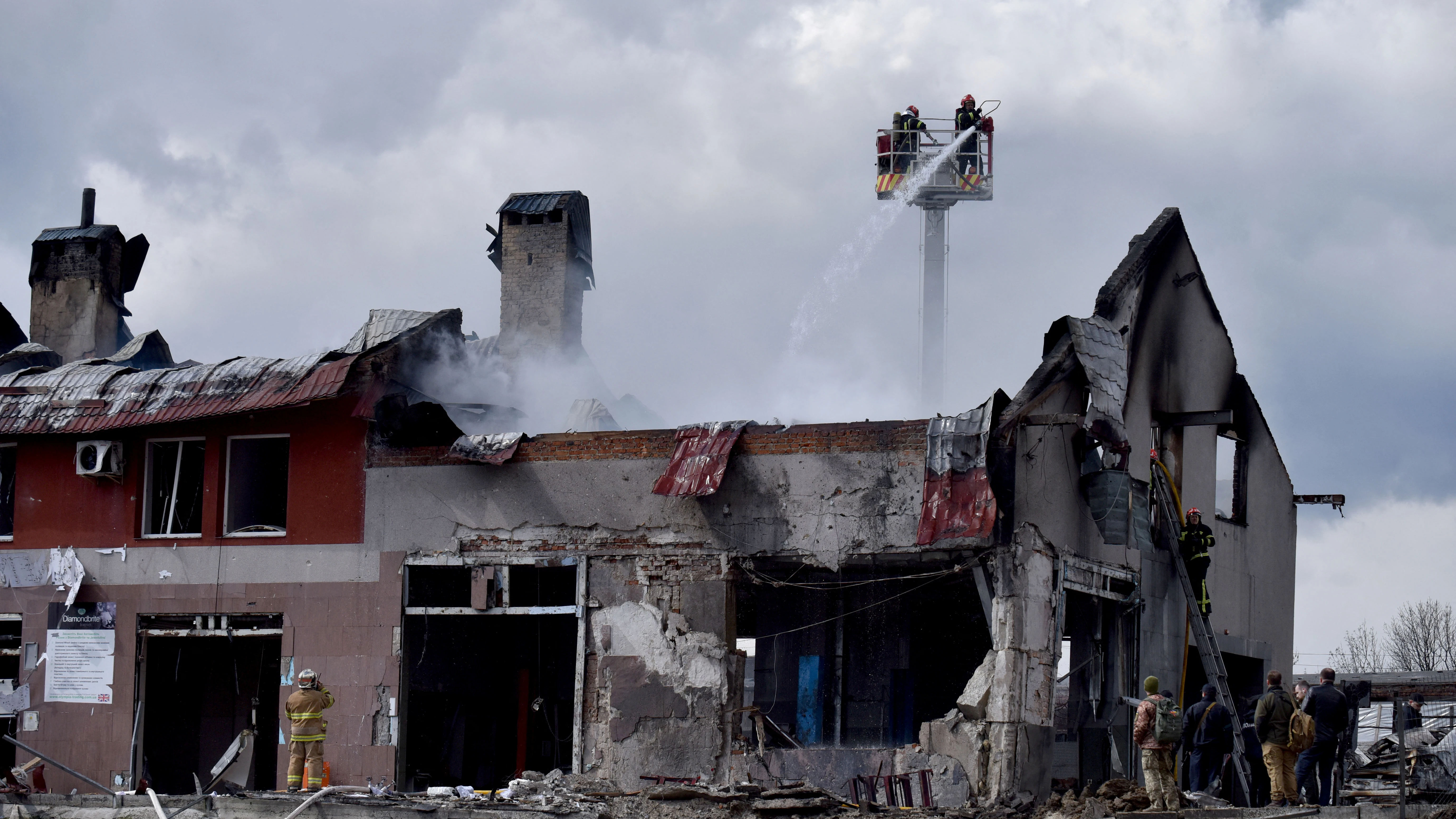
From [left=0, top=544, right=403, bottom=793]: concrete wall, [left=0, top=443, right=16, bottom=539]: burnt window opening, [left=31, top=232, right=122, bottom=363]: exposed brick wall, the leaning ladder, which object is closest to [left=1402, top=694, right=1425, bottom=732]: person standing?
the leaning ladder

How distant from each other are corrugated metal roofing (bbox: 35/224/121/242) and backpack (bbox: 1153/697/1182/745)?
25684 mm

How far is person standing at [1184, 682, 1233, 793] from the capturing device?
16.3m

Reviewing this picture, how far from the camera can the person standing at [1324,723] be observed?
1493cm

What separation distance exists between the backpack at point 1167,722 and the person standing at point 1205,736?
4.78ft

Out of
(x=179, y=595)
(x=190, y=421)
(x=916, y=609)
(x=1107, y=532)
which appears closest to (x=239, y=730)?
(x=179, y=595)

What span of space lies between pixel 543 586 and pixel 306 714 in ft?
15.4

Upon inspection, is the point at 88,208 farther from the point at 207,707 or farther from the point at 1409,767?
the point at 1409,767

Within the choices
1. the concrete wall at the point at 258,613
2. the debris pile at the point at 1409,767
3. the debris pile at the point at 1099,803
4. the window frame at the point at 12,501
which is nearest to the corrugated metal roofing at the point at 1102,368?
the debris pile at the point at 1099,803

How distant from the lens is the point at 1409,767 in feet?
57.8

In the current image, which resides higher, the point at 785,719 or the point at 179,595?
the point at 179,595

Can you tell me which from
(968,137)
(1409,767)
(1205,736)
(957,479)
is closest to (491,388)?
(957,479)

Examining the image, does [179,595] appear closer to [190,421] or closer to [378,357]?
[190,421]

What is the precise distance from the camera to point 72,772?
17.3m

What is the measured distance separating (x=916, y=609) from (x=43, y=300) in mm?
21004
